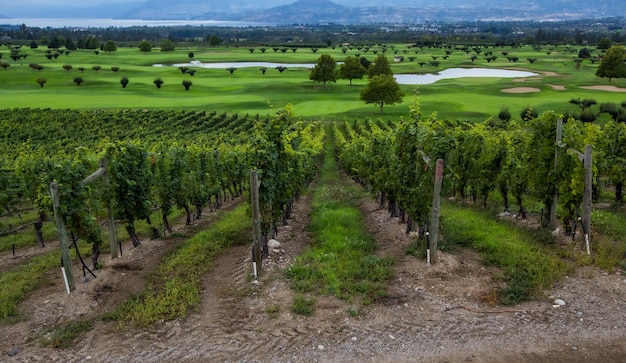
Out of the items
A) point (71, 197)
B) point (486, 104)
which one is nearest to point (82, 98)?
point (486, 104)

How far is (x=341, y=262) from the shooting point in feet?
41.7

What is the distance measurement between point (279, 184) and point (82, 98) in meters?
68.2

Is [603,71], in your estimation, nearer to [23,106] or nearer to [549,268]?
[549,268]

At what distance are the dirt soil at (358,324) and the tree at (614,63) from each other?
7379 centimetres

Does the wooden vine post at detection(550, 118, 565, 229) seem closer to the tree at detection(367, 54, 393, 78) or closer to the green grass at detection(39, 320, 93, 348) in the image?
the green grass at detection(39, 320, 93, 348)

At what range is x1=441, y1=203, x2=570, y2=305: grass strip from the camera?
11.1 m

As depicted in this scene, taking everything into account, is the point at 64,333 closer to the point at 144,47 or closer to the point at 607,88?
the point at 607,88

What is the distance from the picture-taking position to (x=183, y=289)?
1145 centimetres

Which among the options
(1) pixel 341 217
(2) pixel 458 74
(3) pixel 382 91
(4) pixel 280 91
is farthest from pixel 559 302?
(2) pixel 458 74

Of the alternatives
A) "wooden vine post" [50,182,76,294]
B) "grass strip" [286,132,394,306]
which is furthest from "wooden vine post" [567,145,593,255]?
"wooden vine post" [50,182,76,294]

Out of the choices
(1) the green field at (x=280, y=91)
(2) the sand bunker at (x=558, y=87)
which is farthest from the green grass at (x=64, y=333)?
(2) the sand bunker at (x=558, y=87)

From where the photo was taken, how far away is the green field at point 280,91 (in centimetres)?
6038

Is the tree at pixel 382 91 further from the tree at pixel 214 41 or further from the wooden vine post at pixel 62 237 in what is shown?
the tree at pixel 214 41

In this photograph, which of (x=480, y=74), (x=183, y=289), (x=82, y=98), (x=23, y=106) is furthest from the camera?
(x=480, y=74)
